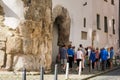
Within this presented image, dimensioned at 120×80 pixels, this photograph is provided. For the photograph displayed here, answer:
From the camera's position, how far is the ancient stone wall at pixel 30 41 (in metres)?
19.3

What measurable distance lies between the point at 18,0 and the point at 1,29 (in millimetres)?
1807

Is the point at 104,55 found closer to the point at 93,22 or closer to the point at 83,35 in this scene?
the point at 83,35

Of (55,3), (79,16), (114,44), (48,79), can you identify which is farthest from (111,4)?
(48,79)

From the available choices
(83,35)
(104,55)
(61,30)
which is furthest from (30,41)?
(83,35)

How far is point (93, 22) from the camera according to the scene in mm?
32844

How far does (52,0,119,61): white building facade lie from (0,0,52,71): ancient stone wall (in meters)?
4.53

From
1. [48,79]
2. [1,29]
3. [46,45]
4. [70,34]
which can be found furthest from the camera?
[70,34]

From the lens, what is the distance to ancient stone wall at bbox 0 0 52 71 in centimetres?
1934

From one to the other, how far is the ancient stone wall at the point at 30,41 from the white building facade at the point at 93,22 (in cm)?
453

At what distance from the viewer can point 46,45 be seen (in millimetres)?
21000

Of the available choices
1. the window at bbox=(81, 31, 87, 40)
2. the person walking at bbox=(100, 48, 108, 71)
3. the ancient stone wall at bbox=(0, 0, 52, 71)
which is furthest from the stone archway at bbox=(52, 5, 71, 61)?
the ancient stone wall at bbox=(0, 0, 52, 71)

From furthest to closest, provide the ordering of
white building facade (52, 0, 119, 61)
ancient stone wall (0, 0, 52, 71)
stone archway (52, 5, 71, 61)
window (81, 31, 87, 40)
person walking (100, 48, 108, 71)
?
window (81, 31, 87, 40) < white building facade (52, 0, 119, 61) < stone archway (52, 5, 71, 61) < person walking (100, 48, 108, 71) < ancient stone wall (0, 0, 52, 71)

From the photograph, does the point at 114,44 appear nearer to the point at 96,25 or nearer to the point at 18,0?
the point at 96,25

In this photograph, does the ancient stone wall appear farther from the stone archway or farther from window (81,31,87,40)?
window (81,31,87,40)
